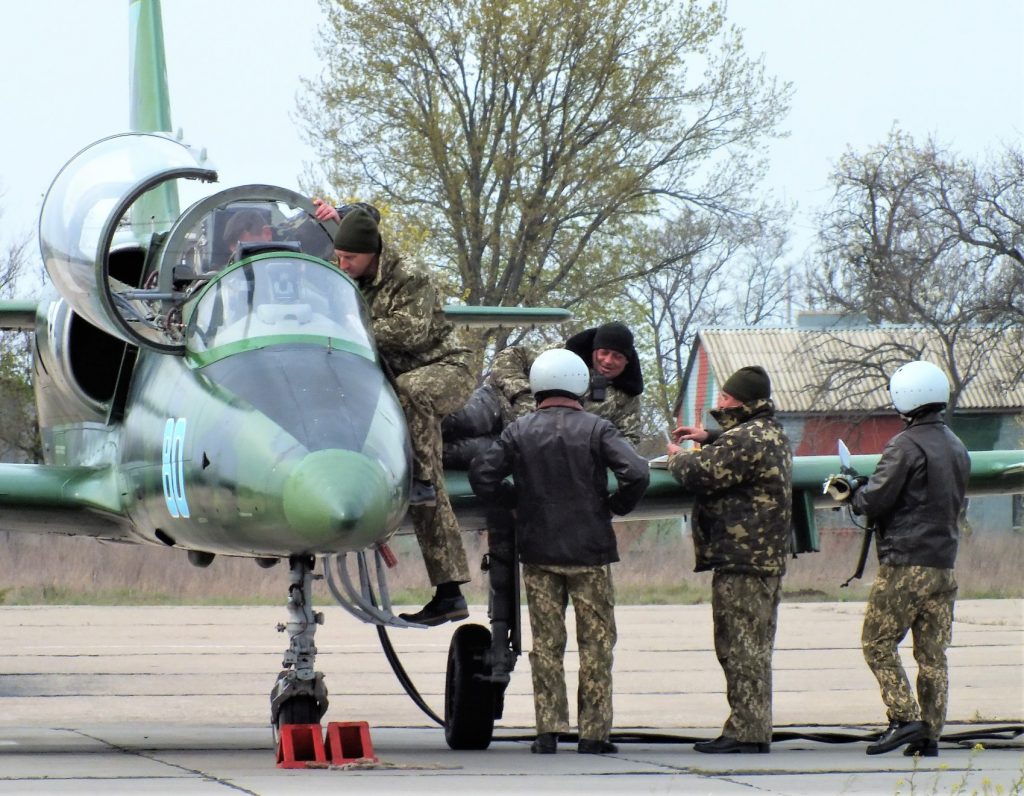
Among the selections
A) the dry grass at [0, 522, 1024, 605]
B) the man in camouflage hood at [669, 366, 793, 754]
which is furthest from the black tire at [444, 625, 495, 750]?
the dry grass at [0, 522, 1024, 605]

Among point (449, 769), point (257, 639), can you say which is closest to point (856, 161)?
point (257, 639)

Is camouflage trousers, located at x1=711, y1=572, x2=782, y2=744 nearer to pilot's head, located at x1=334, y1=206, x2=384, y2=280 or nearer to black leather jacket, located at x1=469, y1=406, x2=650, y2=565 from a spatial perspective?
black leather jacket, located at x1=469, y1=406, x2=650, y2=565

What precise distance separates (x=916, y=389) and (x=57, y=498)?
4684mm

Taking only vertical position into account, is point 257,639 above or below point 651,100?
below

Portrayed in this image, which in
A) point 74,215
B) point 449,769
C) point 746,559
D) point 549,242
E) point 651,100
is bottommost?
point 449,769

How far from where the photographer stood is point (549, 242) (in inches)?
1469

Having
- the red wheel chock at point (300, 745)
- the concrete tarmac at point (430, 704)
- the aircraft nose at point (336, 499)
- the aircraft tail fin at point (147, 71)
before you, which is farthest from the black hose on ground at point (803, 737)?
the aircraft tail fin at point (147, 71)

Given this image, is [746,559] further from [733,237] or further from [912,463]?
[733,237]

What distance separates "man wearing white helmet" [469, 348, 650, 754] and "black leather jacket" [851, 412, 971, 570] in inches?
49.6

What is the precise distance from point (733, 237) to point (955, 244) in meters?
5.47

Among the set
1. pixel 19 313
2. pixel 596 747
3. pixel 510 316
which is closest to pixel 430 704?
pixel 510 316

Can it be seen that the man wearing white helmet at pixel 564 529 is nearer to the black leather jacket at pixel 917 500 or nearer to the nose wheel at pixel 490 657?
the nose wheel at pixel 490 657

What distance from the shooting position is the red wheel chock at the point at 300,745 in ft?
24.8

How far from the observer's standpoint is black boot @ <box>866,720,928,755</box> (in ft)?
27.8
